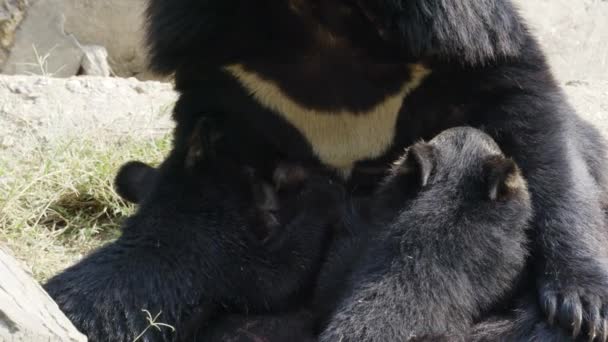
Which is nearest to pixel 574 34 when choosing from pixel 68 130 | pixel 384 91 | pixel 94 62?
pixel 94 62

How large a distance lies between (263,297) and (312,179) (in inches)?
17.6

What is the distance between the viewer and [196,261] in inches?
122

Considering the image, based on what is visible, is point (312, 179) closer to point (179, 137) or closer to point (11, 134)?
point (179, 137)

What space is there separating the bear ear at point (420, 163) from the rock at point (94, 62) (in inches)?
182

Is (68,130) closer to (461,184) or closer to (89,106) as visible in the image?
(89,106)

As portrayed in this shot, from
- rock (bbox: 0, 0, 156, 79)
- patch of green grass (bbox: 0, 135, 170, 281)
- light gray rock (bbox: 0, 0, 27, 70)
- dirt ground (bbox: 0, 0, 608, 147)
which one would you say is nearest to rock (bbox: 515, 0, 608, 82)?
dirt ground (bbox: 0, 0, 608, 147)

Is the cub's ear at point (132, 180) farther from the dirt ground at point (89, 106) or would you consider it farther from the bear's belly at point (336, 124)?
the dirt ground at point (89, 106)

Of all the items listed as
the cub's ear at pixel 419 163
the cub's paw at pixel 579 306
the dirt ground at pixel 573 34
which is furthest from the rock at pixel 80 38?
the cub's paw at pixel 579 306

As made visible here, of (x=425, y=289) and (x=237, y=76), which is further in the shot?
(x=237, y=76)

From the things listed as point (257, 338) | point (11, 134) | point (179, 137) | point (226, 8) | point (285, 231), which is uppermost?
point (226, 8)

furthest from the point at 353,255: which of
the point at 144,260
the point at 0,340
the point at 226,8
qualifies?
the point at 0,340

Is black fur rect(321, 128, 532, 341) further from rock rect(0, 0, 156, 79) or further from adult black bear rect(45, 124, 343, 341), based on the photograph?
rock rect(0, 0, 156, 79)

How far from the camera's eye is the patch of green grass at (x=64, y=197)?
13.9 feet

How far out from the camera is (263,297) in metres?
3.05
